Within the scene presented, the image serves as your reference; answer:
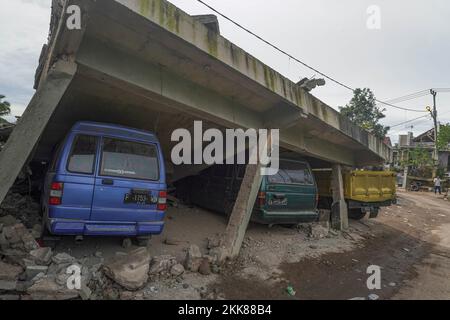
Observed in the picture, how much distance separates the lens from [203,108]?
5473mm

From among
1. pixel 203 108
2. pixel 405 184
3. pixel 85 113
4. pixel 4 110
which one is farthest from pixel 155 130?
pixel 405 184

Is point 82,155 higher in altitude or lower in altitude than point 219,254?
higher

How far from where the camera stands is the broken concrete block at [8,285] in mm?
3567

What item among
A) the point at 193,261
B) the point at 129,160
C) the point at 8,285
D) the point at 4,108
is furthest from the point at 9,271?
the point at 4,108

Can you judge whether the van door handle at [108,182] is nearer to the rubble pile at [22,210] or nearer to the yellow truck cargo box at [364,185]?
the rubble pile at [22,210]

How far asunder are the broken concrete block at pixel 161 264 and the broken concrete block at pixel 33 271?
1.39 m

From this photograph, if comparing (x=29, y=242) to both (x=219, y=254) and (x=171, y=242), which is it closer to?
(x=171, y=242)

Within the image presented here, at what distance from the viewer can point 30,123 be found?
4000 mm

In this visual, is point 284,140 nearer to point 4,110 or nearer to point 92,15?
point 92,15

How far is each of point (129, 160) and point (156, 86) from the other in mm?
1268

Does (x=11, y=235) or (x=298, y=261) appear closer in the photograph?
(x=11, y=235)

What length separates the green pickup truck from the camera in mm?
6988

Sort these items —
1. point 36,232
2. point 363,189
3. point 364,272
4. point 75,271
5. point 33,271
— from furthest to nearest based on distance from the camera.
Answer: point 363,189 < point 364,272 < point 36,232 < point 75,271 < point 33,271

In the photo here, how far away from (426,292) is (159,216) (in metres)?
4.50
